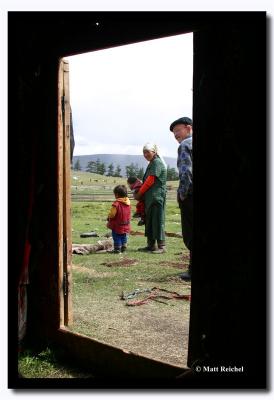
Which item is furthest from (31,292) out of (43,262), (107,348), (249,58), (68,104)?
(249,58)

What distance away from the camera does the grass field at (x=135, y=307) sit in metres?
4.74

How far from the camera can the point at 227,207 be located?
11.2 feet

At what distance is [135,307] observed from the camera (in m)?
5.96

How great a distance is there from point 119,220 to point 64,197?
16.4ft

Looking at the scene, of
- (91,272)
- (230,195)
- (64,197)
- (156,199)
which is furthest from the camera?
(156,199)

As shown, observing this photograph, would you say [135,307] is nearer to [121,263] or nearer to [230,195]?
[121,263]

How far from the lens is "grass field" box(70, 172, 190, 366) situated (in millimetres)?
4742

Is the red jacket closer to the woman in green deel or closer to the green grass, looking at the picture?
the woman in green deel

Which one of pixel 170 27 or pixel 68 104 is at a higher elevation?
pixel 170 27

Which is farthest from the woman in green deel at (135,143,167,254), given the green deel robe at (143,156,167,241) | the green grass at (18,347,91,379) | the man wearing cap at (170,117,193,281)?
the green grass at (18,347,91,379)

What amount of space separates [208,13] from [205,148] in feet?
3.05

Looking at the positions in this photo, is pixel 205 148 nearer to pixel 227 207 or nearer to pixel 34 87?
pixel 227 207

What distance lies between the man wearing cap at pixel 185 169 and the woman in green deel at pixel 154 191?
2405 millimetres

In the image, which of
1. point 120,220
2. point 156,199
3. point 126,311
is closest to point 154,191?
point 156,199
